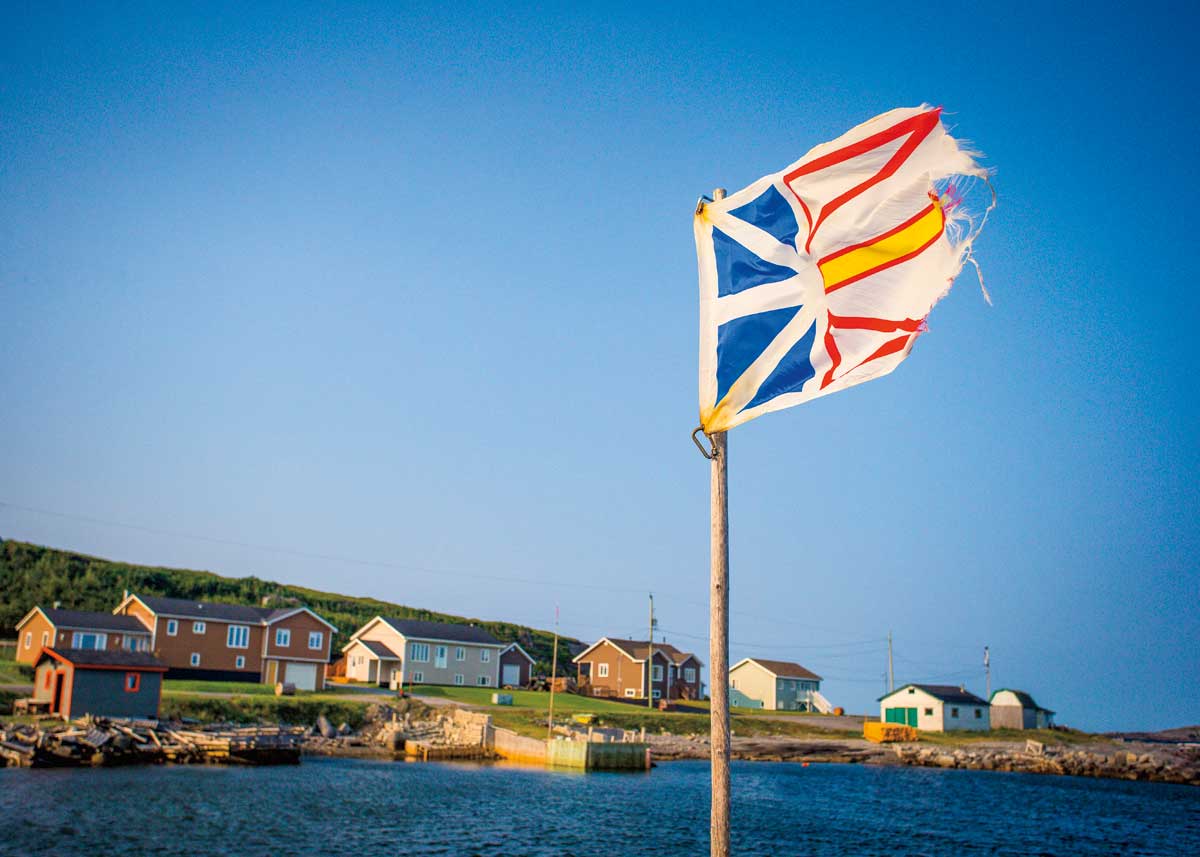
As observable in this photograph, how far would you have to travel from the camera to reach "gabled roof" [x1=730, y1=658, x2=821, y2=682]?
359ft

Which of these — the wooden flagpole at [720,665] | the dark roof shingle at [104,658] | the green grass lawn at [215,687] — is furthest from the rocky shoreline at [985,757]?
the wooden flagpole at [720,665]

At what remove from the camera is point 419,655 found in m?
85.7

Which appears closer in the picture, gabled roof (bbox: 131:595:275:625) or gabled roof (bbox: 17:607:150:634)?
gabled roof (bbox: 17:607:150:634)

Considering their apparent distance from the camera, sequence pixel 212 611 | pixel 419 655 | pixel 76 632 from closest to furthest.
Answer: pixel 76 632, pixel 212 611, pixel 419 655

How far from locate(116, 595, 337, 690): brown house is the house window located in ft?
10.3

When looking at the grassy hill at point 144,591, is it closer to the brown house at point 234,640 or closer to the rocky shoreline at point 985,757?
the brown house at point 234,640

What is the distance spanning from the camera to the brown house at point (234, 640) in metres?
70.9

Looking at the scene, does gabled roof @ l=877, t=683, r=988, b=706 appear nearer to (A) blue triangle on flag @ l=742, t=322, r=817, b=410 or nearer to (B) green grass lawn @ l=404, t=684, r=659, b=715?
(B) green grass lawn @ l=404, t=684, r=659, b=715

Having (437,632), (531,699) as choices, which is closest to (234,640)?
(437,632)

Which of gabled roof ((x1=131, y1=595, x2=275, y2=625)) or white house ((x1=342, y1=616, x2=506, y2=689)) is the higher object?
gabled roof ((x1=131, y1=595, x2=275, y2=625))

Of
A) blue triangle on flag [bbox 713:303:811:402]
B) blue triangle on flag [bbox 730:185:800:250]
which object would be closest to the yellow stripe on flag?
blue triangle on flag [bbox 730:185:800:250]

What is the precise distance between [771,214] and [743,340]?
1.35m

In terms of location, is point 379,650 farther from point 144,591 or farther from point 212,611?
point 144,591

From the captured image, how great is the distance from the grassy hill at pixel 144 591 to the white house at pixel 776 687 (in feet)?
77.7
